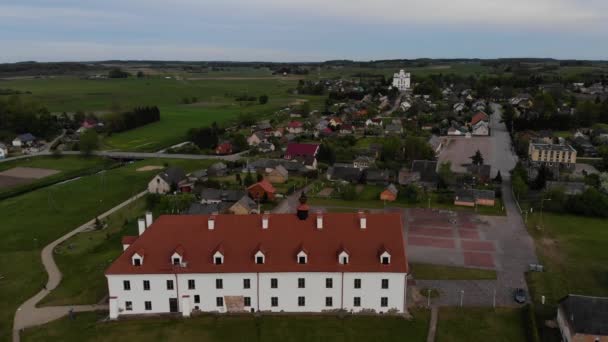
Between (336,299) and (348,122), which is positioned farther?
(348,122)

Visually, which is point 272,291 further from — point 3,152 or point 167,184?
point 3,152

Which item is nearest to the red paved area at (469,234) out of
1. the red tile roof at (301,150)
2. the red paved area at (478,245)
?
the red paved area at (478,245)

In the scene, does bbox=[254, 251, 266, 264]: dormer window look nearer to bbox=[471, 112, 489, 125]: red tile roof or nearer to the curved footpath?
the curved footpath

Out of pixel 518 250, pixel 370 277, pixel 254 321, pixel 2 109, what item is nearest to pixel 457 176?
pixel 518 250

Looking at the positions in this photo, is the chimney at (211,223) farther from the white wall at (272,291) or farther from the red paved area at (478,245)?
the red paved area at (478,245)

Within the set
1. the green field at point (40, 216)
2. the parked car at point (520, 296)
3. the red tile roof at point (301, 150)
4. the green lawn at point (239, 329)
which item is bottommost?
the green field at point (40, 216)

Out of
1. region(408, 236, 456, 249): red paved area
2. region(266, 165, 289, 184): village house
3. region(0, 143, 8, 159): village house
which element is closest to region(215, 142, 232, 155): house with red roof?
region(266, 165, 289, 184): village house

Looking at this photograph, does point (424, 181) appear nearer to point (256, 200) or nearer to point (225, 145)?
point (256, 200)
